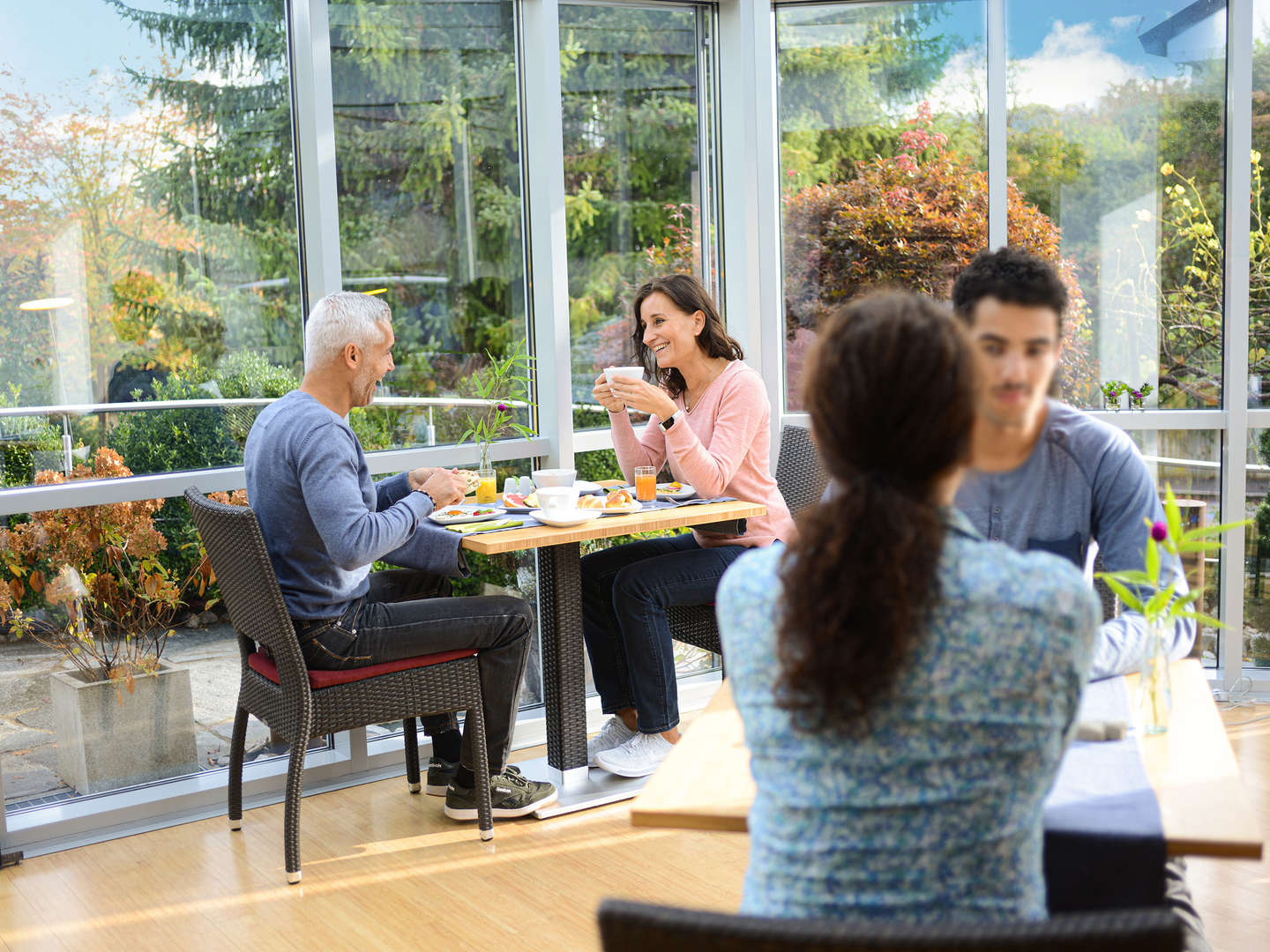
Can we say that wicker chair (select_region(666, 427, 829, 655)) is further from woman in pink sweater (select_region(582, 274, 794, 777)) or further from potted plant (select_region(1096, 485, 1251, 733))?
potted plant (select_region(1096, 485, 1251, 733))

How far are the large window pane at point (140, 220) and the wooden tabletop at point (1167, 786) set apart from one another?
2.32 metres

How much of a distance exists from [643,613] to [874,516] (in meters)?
2.29

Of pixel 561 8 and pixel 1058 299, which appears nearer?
pixel 1058 299

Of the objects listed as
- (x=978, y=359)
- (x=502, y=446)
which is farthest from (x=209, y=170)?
(x=978, y=359)

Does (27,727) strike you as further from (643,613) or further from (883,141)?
(883,141)

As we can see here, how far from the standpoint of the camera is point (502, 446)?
384 cm

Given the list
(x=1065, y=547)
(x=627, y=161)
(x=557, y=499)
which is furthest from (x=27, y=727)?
(x=1065, y=547)

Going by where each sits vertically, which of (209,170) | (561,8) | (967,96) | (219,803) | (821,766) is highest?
(561,8)

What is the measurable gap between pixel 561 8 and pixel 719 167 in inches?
31.2

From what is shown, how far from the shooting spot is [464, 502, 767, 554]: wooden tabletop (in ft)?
9.57

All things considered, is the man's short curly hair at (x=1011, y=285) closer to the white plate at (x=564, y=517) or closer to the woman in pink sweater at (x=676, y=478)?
the white plate at (x=564, y=517)

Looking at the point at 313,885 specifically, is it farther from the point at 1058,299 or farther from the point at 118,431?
the point at 1058,299

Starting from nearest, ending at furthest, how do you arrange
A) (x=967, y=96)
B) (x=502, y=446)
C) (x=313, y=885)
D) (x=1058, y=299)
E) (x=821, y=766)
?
1. (x=821, y=766)
2. (x=1058, y=299)
3. (x=313, y=885)
4. (x=502, y=446)
5. (x=967, y=96)

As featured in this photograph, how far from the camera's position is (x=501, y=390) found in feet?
12.9
